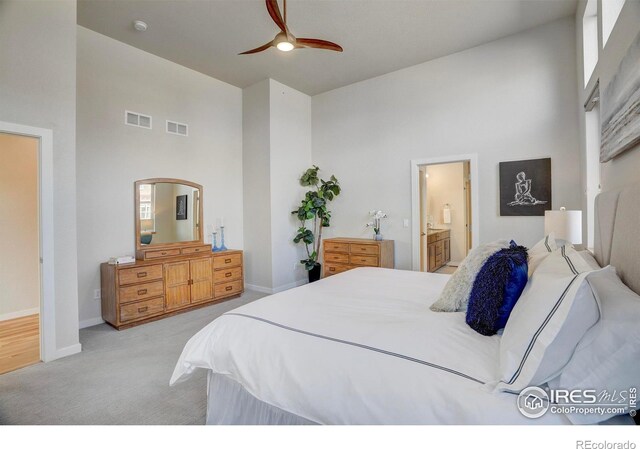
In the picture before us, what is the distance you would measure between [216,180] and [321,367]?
4233mm

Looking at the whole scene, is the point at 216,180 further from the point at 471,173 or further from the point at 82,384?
the point at 471,173

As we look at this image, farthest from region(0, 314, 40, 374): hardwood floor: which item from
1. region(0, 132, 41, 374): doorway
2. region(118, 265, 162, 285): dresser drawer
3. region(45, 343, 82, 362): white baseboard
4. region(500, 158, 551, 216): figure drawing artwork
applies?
region(500, 158, 551, 216): figure drawing artwork

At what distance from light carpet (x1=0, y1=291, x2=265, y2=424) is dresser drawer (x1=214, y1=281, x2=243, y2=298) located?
1.24m

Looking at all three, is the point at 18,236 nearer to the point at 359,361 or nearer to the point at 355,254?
the point at 355,254

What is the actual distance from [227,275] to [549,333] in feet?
13.5

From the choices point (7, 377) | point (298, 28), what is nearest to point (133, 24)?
→ point (298, 28)

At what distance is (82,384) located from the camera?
86.3 inches

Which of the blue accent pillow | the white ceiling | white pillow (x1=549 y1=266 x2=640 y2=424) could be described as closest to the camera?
white pillow (x1=549 y1=266 x2=640 y2=424)

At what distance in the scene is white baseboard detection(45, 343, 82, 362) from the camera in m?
2.61

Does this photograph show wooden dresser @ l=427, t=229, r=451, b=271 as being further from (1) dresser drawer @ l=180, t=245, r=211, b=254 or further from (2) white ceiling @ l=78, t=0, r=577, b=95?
(1) dresser drawer @ l=180, t=245, r=211, b=254

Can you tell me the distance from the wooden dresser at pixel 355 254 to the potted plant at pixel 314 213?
1.03ft

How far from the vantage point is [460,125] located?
160 inches

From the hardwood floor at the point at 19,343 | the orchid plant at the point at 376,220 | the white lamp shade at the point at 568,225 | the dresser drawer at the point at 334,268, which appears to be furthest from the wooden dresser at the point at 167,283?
the white lamp shade at the point at 568,225

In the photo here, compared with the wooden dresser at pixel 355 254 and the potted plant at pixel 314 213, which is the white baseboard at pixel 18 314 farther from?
the wooden dresser at pixel 355 254
